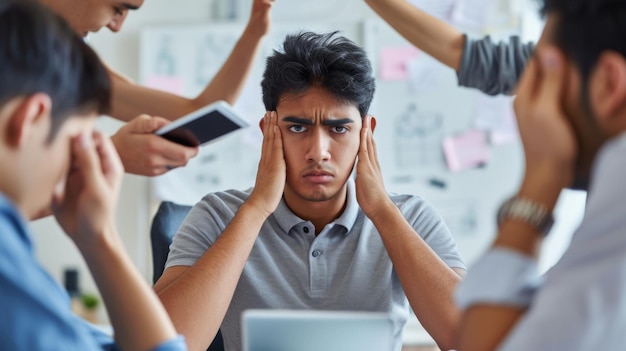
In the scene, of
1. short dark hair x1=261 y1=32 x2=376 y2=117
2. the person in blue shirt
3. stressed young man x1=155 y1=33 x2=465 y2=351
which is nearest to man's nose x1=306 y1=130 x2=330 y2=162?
stressed young man x1=155 y1=33 x2=465 y2=351

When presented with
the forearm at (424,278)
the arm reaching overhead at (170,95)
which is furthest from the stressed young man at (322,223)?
the arm reaching overhead at (170,95)

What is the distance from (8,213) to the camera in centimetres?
79

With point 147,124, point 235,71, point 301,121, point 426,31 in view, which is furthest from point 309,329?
point 235,71

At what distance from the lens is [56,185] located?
3.02ft

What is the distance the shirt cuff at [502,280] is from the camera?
82cm

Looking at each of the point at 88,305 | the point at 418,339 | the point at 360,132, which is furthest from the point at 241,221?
the point at 88,305

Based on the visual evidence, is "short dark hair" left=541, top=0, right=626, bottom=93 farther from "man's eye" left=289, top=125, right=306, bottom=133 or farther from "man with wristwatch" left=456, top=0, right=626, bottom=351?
"man's eye" left=289, top=125, right=306, bottom=133

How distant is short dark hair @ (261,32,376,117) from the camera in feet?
6.12

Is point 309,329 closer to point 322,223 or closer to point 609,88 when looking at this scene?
point 609,88

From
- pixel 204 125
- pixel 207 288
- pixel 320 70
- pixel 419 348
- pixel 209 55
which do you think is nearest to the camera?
pixel 204 125

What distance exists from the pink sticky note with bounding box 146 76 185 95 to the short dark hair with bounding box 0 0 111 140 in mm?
3080

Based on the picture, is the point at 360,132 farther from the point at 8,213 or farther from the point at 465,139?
the point at 465,139

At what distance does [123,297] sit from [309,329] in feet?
0.76

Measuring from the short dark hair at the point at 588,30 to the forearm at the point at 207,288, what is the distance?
893 millimetres
